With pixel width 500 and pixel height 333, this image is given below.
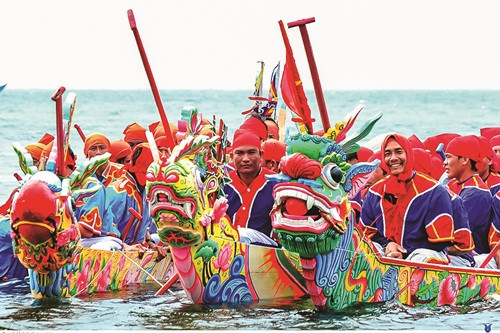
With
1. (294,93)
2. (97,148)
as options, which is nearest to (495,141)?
(97,148)

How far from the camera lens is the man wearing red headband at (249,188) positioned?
40.5 ft

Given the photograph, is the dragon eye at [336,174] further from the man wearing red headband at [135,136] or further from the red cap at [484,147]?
the man wearing red headband at [135,136]

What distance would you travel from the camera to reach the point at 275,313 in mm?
11305

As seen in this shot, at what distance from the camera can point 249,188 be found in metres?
12.4

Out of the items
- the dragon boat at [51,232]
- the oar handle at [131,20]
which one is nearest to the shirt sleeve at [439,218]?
the dragon boat at [51,232]

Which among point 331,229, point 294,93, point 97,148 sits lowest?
point 331,229

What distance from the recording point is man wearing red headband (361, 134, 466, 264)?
38.4ft

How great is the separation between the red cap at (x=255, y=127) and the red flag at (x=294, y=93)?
1.92 m

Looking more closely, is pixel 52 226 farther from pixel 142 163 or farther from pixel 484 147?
pixel 484 147

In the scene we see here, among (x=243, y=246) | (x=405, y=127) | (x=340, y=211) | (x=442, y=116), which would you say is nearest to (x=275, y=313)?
(x=243, y=246)

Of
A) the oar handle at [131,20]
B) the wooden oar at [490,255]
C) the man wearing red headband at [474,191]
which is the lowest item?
the wooden oar at [490,255]

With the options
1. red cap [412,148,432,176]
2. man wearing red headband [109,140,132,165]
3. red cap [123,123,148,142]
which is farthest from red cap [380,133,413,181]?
red cap [123,123,148,142]

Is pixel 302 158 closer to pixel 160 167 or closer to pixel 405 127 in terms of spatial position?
pixel 160 167

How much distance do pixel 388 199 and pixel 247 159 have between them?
138 cm
